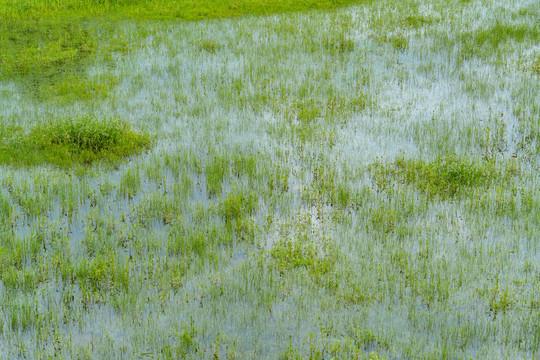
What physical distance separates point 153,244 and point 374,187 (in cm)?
395

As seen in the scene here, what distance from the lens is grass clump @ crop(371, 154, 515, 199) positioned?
32.0 feet

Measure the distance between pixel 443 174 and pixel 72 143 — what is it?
A: 7.09m

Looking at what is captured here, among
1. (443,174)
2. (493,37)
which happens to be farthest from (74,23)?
(443,174)

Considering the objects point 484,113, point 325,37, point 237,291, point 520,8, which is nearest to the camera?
point 237,291

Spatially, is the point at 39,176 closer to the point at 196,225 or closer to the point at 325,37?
the point at 196,225

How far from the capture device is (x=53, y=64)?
56.2 ft

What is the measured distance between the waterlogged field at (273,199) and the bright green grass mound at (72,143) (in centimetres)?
4

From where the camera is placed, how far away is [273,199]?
9.64 meters

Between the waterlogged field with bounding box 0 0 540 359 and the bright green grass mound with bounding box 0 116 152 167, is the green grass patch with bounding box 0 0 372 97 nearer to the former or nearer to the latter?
the waterlogged field with bounding box 0 0 540 359

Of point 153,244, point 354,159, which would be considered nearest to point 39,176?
Answer: point 153,244

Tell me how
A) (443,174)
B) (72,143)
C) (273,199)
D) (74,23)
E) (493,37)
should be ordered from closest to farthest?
1. (273,199)
2. (443,174)
3. (72,143)
4. (493,37)
5. (74,23)

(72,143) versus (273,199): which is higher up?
(72,143)

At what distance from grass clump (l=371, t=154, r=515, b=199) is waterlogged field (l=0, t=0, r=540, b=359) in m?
0.04

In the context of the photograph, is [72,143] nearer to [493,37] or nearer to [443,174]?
[443,174]
